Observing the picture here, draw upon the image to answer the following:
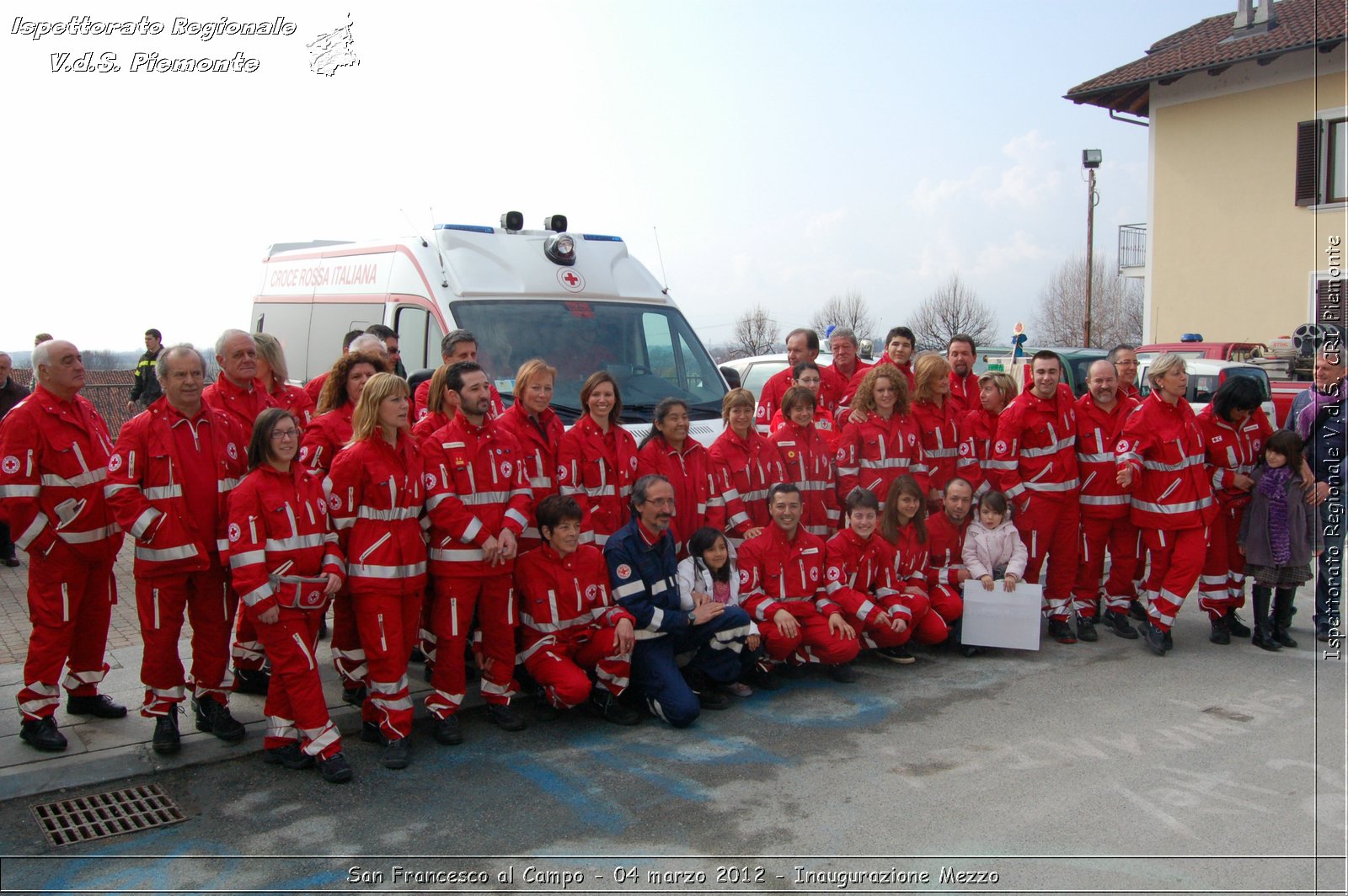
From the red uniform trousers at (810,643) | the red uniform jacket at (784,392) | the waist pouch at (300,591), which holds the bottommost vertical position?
the red uniform trousers at (810,643)

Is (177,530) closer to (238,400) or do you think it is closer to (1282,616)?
(238,400)

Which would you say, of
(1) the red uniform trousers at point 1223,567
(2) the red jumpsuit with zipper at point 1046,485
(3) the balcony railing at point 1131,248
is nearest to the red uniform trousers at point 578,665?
(2) the red jumpsuit with zipper at point 1046,485

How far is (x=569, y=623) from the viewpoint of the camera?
Result: 5.91 metres

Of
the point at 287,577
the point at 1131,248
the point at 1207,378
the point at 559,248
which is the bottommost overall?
the point at 287,577

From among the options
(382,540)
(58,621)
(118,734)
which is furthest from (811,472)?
(58,621)

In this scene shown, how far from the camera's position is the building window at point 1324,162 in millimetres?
21703

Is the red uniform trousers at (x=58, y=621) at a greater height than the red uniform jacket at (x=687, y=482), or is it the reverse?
the red uniform jacket at (x=687, y=482)

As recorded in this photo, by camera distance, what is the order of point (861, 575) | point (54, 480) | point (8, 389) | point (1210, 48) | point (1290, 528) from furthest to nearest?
point (1210, 48) < point (8, 389) < point (1290, 528) < point (861, 575) < point (54, 480)

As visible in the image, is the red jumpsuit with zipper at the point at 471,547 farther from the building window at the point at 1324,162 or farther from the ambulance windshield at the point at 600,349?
the building window at the point at 1324,162

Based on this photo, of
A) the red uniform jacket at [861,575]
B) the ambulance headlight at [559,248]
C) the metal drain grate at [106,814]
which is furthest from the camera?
the ambulance headlight at [559,248]

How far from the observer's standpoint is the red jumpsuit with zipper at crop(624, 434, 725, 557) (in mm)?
6719

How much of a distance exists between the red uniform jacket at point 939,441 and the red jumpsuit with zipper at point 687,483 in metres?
1.89

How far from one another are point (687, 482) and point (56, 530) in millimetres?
3618

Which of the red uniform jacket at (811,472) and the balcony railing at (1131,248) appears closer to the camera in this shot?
the red uniform jacket at (811,472)
